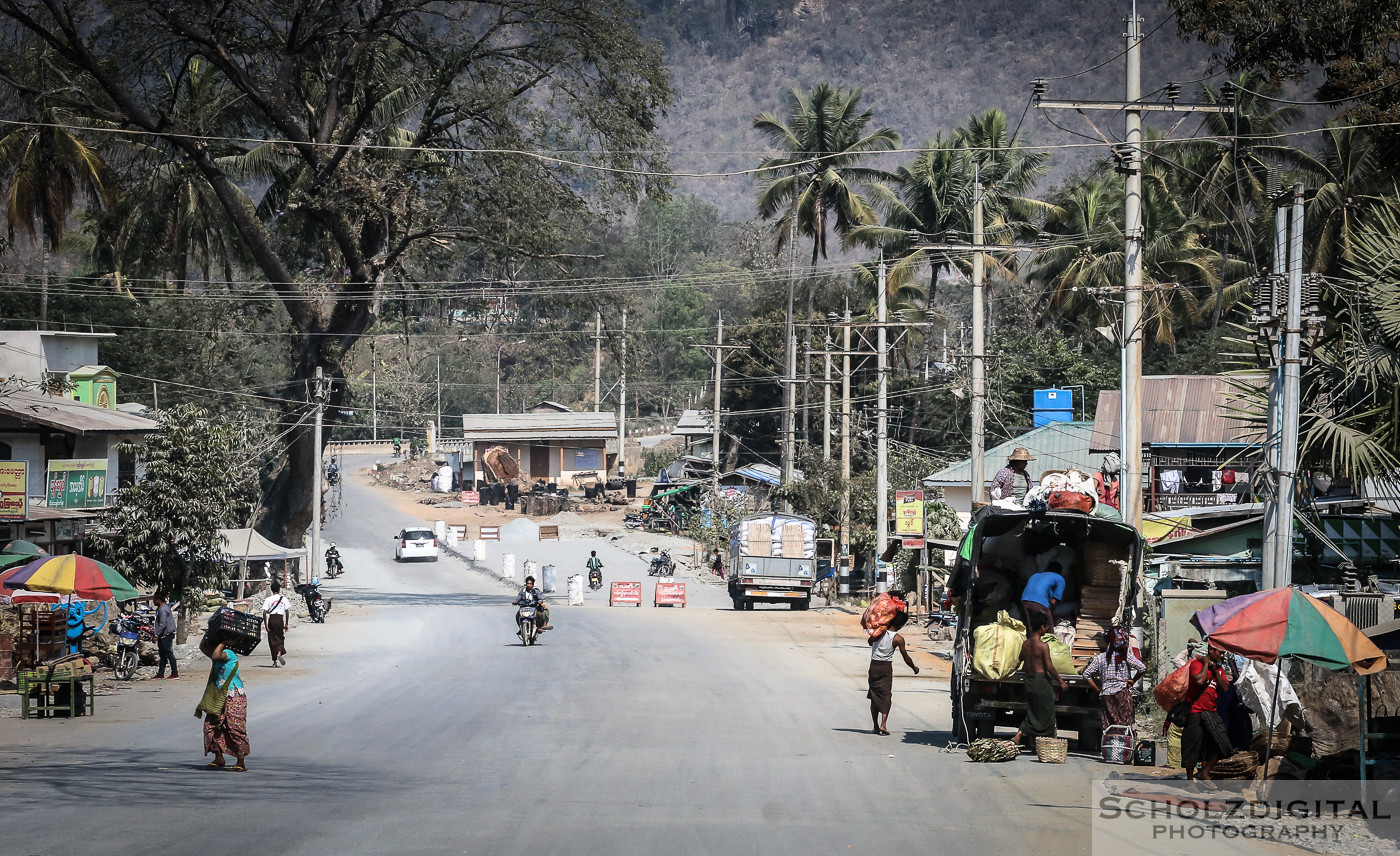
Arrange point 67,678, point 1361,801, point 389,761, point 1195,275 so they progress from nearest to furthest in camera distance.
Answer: point 1361,801 < point 389,761 < point 67,678 < point 1195,275

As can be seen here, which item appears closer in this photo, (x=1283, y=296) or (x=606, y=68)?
(x=1283, y=296)

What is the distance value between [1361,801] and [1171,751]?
2.66 meters

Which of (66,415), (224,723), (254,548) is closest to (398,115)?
(254,548)

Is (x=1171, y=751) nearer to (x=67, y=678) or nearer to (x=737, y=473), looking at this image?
(x=67, y=678)

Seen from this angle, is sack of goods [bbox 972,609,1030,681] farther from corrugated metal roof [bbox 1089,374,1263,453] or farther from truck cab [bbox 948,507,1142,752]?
corrugated metal roof [bbox 1089,374,1263,453]

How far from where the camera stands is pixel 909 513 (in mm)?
38625

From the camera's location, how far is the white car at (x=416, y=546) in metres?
64.4

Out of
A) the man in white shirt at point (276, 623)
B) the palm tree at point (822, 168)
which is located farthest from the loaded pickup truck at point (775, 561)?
the palm tree at point (822, 168)

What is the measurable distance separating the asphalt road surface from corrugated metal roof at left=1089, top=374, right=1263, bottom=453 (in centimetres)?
1940

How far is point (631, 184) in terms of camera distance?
1663 inches

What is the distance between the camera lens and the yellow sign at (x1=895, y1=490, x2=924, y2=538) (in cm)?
3838

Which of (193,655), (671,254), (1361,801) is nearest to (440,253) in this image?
(193,655)

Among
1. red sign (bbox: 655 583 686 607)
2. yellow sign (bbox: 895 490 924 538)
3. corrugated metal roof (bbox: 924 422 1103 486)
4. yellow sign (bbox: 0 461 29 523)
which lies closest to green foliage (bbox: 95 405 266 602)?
yellow sign (bbox: 0 461 29 523)

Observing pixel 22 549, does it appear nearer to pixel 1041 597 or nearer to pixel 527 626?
pixel 527 626
